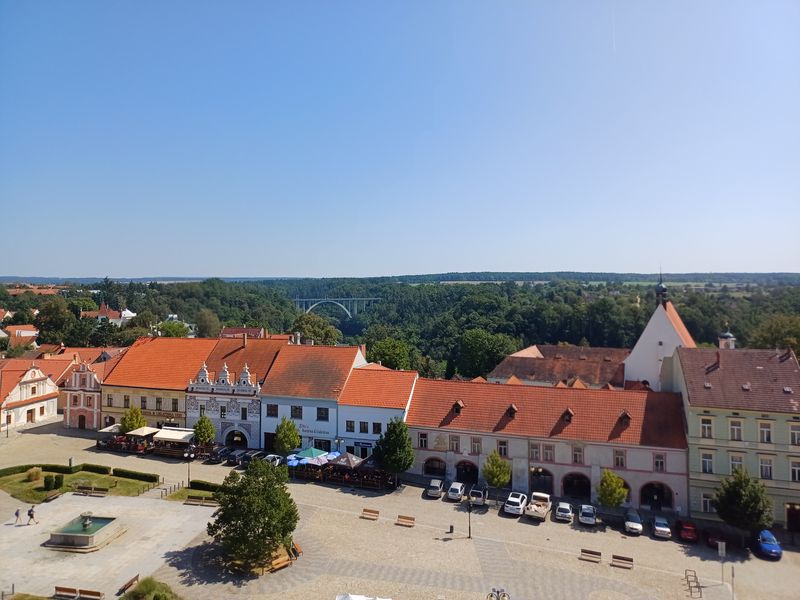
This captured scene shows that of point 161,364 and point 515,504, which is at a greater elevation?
point 161,364

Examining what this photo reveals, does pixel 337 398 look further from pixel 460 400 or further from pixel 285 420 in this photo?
pixel 460 400

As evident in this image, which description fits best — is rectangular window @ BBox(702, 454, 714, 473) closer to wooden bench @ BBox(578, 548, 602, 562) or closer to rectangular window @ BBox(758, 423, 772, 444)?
rectangular window @ BBox(758, 423, 772, 444)

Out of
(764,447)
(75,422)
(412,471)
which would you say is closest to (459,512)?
(412,471)

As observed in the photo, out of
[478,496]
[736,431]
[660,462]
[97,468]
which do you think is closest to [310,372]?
[97,468]

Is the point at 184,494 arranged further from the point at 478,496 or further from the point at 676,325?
the point at 676,325

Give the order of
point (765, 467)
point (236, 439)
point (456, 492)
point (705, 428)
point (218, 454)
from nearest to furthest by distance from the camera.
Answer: point (765, 467), point (705, 428), point (456, 492), point (218, 454), point (236, 439)

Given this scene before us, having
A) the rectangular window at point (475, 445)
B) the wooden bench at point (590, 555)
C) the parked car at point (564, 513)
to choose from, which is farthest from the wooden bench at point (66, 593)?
the parked car at point (564, 513)

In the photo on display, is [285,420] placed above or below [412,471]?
above
